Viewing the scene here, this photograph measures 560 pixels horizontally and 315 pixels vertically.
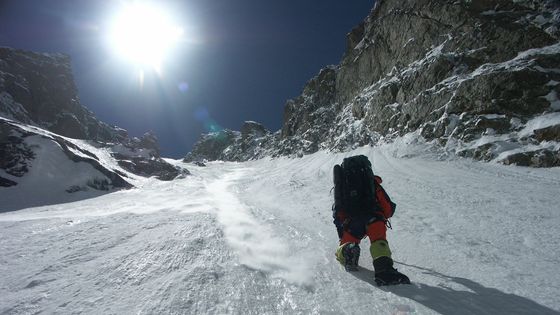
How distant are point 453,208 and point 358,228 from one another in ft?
17.5

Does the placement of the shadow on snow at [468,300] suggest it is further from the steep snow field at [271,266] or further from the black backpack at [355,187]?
the black backpack at [355,187]

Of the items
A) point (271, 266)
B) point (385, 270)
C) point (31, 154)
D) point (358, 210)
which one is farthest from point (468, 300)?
point (31, 154)

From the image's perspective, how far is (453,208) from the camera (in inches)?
334

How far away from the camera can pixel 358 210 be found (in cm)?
443

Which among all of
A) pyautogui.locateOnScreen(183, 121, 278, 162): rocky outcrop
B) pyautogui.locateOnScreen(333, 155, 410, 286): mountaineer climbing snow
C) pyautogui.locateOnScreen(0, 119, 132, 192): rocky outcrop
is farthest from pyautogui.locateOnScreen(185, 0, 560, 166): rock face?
pyautogui.locateOnScreen(183, 121, 278, 162): rocky outcrop

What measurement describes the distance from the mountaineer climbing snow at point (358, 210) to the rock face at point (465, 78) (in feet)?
52.5

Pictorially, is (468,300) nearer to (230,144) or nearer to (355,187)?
(355,187)

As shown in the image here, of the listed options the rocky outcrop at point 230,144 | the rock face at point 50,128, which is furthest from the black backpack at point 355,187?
the rocky outcrop at point 230,144

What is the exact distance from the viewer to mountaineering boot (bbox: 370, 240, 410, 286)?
11.9ft

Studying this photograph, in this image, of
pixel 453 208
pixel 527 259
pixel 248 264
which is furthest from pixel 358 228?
pixel 453 208

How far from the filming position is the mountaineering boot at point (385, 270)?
11.9 feet

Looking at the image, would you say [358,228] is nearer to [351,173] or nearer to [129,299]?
[351,173]

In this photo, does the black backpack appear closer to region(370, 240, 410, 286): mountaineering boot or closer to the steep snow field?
region(370, 240, 410, 286): mountaineering boot

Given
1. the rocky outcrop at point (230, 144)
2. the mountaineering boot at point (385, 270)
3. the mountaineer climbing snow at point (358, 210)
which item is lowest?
the mountaineering boot at point (385, 270)
